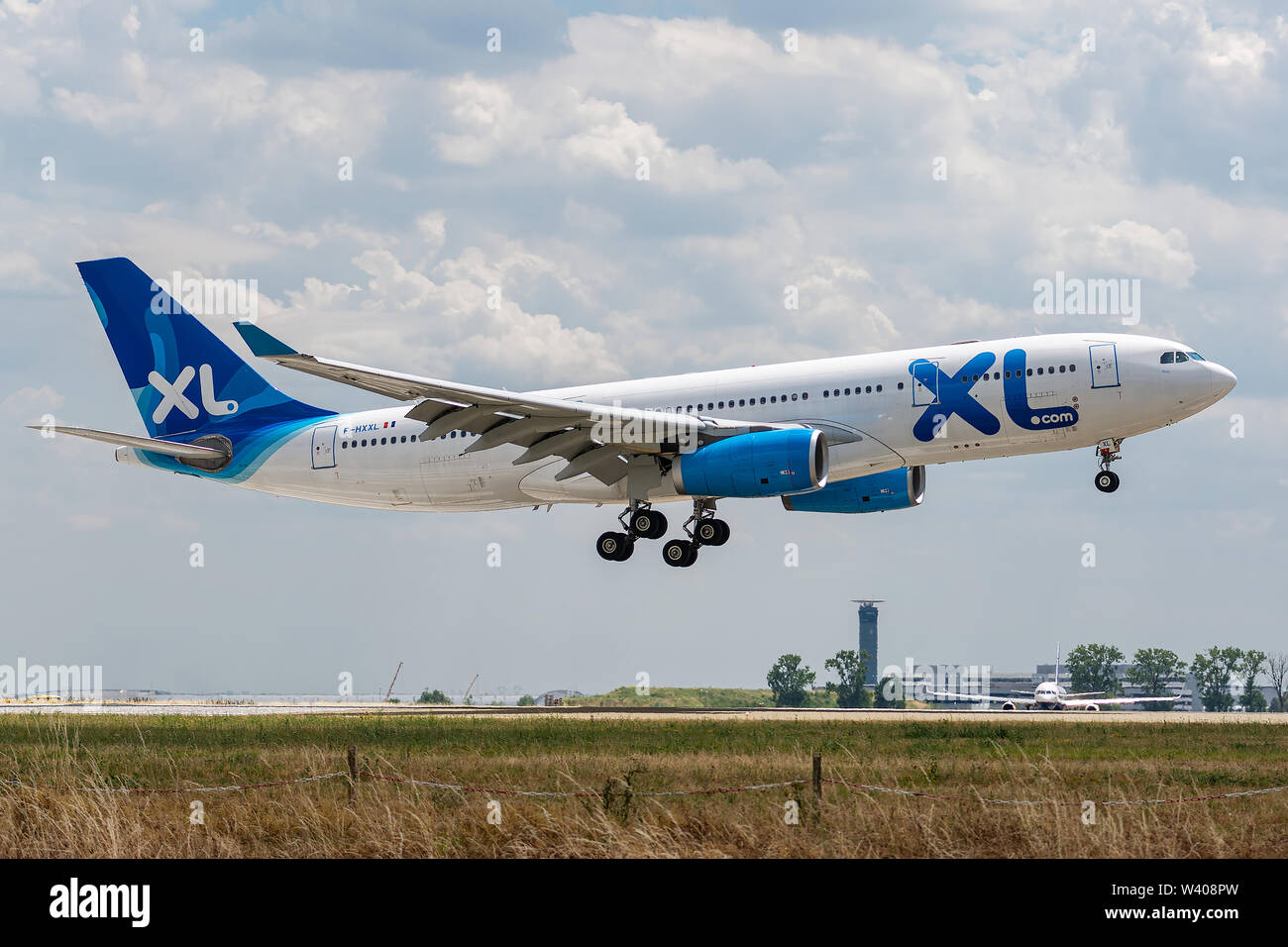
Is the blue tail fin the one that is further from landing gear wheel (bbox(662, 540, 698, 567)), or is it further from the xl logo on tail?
landing gear wheel (bbox(662, 540, 698, 567))

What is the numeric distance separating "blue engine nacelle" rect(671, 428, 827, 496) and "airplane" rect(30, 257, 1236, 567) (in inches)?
2.0

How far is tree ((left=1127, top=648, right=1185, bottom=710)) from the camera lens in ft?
511

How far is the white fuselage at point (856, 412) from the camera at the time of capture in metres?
36.4

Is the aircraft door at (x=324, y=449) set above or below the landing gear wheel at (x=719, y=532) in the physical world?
above

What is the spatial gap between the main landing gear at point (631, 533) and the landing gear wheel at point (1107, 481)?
12.4 meters

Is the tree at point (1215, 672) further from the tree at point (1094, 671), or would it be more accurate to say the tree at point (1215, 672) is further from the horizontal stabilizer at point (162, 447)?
the horizontal stabilizer at point (162, 447)

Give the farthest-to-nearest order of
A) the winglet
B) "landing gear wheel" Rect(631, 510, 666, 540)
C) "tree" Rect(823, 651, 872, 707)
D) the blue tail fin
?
"tree" Rect(823, 651, 872, 707)
the blue tail fin
"landing gear wheel" Rect(631, 510, 666, 540)
the winglet

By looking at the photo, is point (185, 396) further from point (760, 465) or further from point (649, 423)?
point (760, 465)


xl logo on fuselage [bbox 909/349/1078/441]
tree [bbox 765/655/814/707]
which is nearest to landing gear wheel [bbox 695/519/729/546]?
xl logo on fuselage [bbox 909/349/1078/441]

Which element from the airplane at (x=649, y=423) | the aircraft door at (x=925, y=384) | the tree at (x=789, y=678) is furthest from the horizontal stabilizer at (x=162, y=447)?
the tree at (x=789, y=678)

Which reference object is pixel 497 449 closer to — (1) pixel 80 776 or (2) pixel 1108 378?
(2) pixel 1108 378

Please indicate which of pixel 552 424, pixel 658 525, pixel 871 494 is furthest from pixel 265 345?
pixel 871 494
